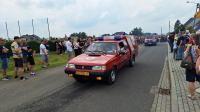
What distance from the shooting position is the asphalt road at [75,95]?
6570mm

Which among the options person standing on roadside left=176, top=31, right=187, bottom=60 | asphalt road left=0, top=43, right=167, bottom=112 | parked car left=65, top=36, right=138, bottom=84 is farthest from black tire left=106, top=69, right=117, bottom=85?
person standing on roadside left=176, top=31, right=187, bottom=60

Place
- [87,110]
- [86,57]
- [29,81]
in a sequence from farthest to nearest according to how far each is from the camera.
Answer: [29,81]
[86,57]
[87,110]

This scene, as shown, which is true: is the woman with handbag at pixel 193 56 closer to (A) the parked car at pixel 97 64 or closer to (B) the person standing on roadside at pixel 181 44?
(A) the parked car at pixel 97 64

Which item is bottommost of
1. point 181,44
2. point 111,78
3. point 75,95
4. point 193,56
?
point 75,95

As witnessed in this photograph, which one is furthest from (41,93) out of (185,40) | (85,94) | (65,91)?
(185,40)

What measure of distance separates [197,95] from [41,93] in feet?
16.1

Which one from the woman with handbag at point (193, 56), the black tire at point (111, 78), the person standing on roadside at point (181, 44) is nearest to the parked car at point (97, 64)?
the black tire at point (111, 78)

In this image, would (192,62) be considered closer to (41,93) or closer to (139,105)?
(139,105)

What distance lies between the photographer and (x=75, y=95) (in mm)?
7891

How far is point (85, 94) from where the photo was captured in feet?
26.3

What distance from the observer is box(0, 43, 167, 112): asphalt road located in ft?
21.6

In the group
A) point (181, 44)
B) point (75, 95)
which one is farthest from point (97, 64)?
point (181, 44)

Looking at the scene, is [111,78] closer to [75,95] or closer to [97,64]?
[97,64]

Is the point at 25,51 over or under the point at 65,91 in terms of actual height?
over
